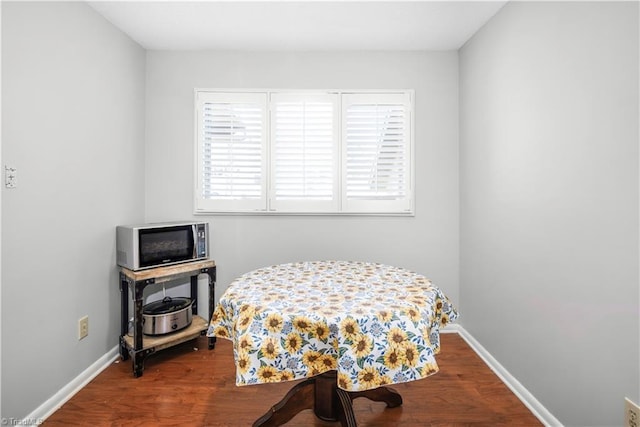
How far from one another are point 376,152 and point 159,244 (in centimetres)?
174

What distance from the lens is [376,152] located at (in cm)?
247

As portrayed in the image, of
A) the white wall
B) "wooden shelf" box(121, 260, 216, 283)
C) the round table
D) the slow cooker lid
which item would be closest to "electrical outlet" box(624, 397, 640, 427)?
Answer: the round table

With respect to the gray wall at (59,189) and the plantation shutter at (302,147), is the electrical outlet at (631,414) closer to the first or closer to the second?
the plantation shutter at (302,147)

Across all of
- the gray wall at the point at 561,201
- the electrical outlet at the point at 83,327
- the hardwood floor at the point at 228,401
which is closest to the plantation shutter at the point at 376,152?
the gray wall at the point at 561,201

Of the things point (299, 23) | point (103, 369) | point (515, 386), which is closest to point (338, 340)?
point (515, 386)

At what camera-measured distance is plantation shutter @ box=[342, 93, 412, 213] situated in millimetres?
2469

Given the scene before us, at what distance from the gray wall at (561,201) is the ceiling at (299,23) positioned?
286 mm

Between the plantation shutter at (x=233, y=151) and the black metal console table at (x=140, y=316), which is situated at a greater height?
the plantation shutter at (x=233, y=151)

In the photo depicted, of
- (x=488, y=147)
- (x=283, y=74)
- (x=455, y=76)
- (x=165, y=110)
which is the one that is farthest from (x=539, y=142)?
(x=165, y=110)

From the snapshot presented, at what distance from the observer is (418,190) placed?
2.50 m

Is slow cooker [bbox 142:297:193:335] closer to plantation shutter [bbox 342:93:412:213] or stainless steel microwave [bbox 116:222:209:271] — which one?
stainless steel microwave [bbox 116:222:209:271]

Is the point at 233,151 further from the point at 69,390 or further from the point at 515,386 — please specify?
the point at 515,386

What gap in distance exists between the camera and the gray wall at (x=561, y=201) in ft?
3.82

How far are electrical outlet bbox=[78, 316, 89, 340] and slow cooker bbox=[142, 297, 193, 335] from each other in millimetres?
302
